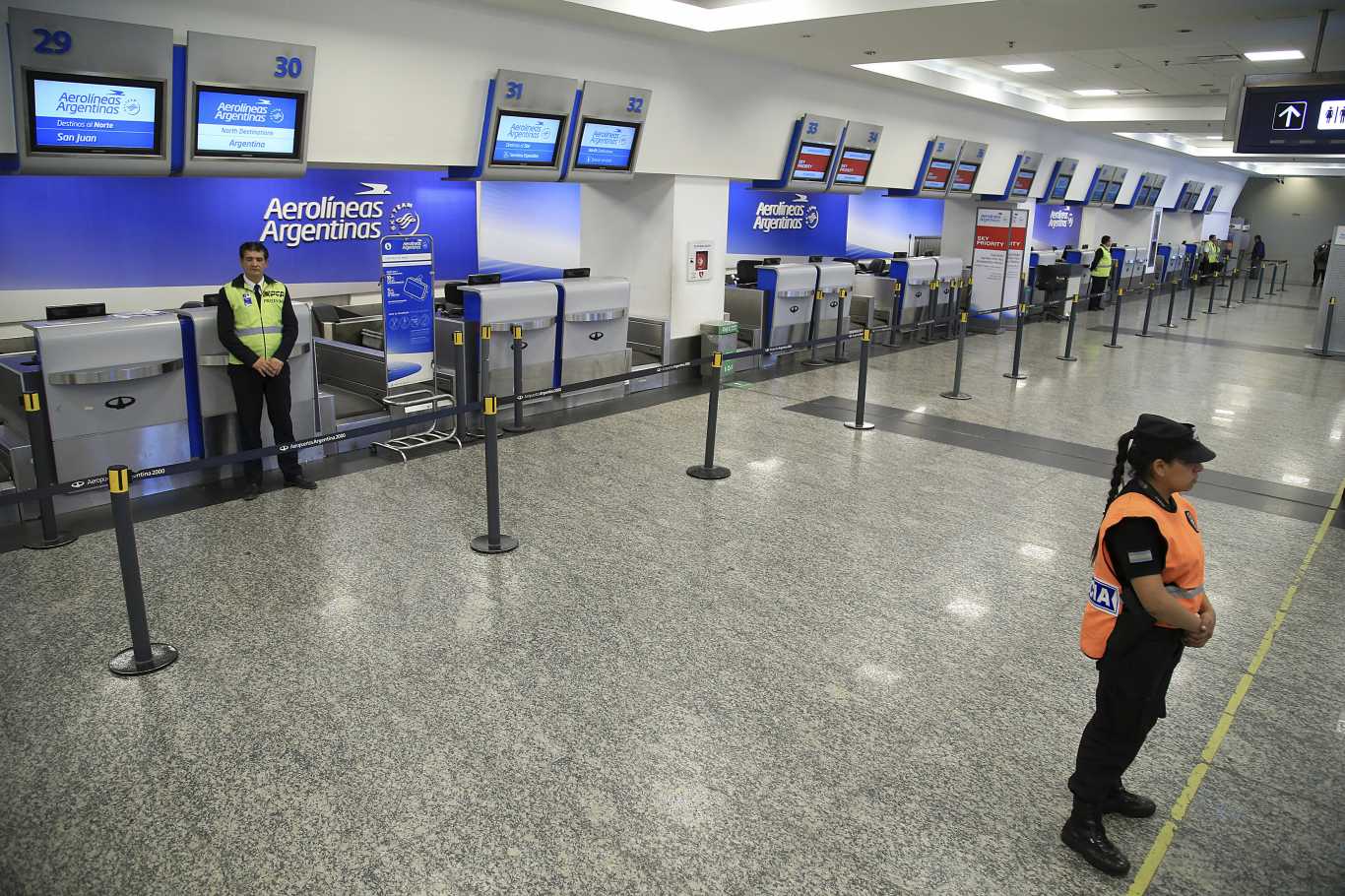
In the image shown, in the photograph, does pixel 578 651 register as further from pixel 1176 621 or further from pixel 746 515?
pixel 1176 621

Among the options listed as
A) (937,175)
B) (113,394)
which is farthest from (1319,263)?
(113,394)

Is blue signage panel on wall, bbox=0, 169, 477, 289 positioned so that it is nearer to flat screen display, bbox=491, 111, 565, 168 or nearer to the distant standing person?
flat screen display, bbox=491, 111, 565, 168

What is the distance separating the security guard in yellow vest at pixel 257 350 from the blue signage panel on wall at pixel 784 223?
9.15 meters

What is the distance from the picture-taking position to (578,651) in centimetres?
445

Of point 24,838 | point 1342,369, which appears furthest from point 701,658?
point 1342,369

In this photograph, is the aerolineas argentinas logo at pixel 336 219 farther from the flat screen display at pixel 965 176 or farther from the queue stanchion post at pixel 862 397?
the flat screen display at pixel 965 176

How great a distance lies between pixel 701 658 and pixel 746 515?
2.11m

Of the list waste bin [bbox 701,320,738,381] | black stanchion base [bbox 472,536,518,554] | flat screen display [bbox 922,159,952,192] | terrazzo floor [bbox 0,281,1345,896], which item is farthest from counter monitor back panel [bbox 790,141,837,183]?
black stanchion base [bbox 472,536,518,554]

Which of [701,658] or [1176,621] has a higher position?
[1176,621]

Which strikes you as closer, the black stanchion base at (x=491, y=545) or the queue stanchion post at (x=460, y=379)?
the black stanchion base at (x=491, y=545)

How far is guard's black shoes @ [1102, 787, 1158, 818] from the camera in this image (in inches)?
131

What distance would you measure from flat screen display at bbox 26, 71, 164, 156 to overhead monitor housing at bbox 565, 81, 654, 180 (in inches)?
156

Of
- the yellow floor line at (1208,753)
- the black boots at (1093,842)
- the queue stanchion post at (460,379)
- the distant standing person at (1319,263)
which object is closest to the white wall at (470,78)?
the queue stanchion post at (460,379)

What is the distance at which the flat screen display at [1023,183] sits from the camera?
694 inches
